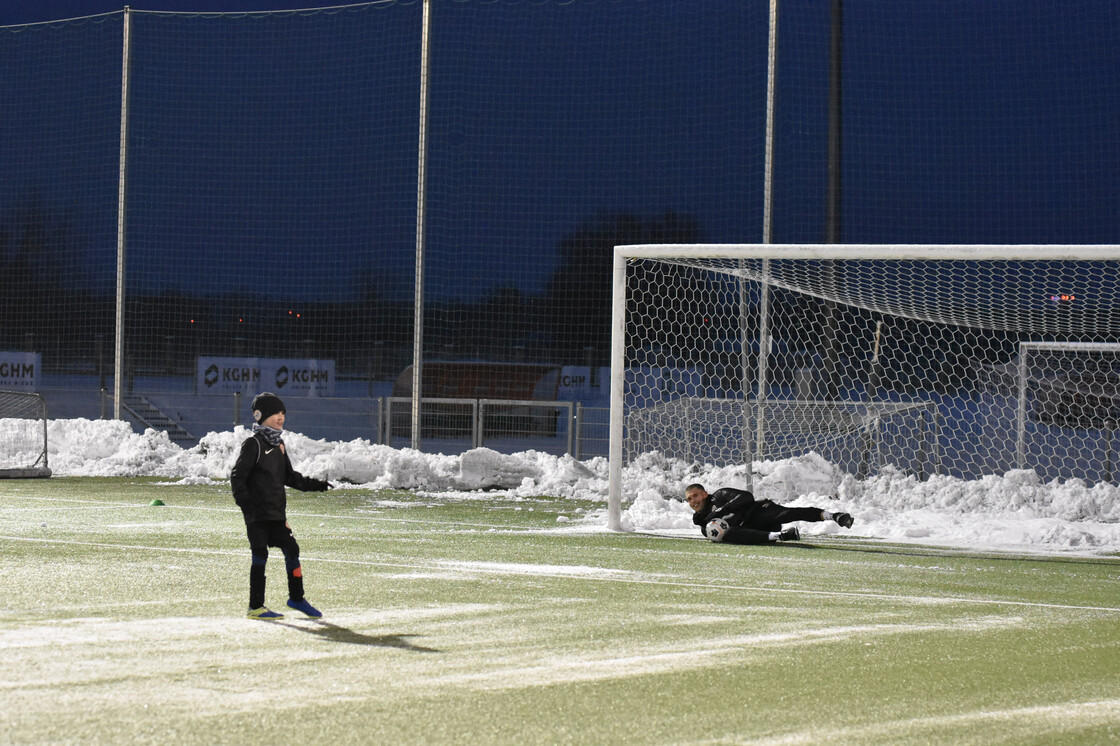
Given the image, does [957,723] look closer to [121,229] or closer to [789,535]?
[789,535]

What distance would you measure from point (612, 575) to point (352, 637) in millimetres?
2588

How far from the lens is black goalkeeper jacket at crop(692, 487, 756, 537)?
9523 millimetres

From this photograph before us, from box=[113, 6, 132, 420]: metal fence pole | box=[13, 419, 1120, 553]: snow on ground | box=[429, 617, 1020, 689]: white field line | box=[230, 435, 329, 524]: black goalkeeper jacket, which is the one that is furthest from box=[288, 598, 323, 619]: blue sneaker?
box=[113, 6, 132, 420]: metal fence pole

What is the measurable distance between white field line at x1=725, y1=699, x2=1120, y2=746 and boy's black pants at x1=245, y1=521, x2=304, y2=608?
2596mm

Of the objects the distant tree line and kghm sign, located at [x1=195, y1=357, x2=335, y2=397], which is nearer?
the distant tree line

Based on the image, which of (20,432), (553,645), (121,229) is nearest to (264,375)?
(20,432)

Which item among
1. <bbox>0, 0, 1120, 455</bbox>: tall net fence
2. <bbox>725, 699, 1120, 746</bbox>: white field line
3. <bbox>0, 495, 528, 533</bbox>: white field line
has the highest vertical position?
<bbox>0, 0, 1120, 455</bbox>: tall net fence

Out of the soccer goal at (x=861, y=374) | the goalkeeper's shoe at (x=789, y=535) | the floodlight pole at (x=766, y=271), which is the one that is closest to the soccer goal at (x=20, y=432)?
the soccer goal at (x=861, y=374)

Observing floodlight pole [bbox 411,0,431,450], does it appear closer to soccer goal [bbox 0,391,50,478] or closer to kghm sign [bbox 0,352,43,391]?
soccer goal [bbox 0,391,50,478]

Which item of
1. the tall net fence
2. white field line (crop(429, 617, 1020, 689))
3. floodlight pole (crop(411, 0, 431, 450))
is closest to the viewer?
white field line (crop(429, 617, 1020, 689))

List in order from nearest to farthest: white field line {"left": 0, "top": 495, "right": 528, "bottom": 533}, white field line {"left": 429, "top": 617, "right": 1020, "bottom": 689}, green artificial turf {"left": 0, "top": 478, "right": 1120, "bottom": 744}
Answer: green artificial turf {"left": 0, "top": 478, "right": 1120, "bottom": 744} → white field line {"left": 429, "top": 617, "right": 1020, "bottom": 689} → white field line {"left": 0, "top": 495, "right": 528, "bottom": 533}

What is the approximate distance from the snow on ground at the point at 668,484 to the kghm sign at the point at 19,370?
4.62m

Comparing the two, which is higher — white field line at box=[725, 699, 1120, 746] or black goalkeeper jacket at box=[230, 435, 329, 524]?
black goalkeeper jacket at box=[230, 435, 329, 524]

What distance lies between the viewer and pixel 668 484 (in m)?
13.5
